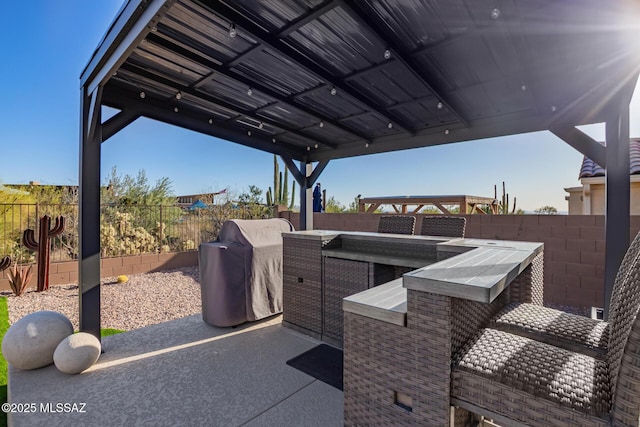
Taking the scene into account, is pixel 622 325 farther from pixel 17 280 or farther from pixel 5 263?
pixel 5 263

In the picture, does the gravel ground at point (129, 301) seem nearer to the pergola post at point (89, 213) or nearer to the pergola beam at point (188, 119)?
the pergola post at point (89, 213)

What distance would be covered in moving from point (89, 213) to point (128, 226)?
14.6 feet

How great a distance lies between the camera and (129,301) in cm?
476

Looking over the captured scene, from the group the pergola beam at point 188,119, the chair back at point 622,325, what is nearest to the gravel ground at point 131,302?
the pergola beam at point 188,119

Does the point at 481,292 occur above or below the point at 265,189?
below

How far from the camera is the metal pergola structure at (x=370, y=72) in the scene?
6.99 feet

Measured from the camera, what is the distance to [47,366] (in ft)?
8.53

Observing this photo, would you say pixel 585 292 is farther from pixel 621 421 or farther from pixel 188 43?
pixel 188 43

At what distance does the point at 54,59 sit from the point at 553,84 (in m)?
10.2

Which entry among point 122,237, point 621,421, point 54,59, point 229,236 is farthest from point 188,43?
point 54,59

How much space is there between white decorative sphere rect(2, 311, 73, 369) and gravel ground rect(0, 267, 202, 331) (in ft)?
3.70

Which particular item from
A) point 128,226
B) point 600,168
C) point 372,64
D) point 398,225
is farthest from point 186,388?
point 600,168

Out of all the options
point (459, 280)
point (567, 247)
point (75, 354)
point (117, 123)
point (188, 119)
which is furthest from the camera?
point (567, 247)

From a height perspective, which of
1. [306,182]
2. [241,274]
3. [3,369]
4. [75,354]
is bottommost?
[3,369]
